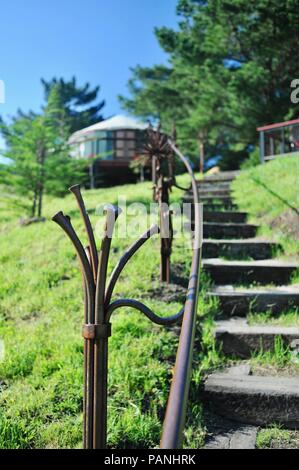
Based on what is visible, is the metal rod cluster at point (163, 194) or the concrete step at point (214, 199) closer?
the metal rod cluster at point (163, 194)

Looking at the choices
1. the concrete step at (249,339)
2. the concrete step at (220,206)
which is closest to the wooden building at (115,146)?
the concrete step at (220,206)

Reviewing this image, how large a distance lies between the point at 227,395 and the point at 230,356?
47 centimetres

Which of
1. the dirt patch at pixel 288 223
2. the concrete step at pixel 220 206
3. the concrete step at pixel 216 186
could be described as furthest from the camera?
the concrete step at pixel 216 186

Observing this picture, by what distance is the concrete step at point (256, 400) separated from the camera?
2.14 meters

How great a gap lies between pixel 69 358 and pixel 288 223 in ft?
9.23

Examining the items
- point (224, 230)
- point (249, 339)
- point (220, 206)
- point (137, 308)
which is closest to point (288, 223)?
point (224, 230)

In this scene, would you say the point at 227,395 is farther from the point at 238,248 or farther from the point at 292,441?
the point at 238,248

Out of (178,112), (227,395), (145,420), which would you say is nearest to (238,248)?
(227,395)

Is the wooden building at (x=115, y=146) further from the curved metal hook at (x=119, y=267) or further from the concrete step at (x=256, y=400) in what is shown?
the curved metal hook at (x=119, y=267)

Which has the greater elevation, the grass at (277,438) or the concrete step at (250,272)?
the concrete step at (250,272)

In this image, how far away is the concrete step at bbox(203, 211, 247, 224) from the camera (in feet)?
16.4

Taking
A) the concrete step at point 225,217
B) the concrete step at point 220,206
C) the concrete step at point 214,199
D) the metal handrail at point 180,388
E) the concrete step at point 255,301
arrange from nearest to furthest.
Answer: the metal handrail at point 180,388 → the concrete step at point 255,301 → the concrete step at point 225,217 → the concrete step at point 220,206 → the concrete step at point 214,199

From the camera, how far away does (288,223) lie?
172 inches

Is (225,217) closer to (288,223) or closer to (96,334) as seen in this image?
(288,223)
